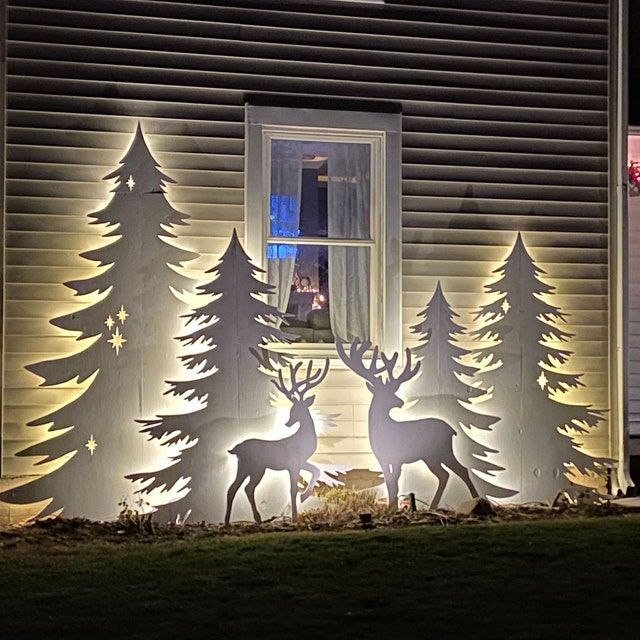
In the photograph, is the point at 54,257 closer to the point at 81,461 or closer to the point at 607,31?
the point at 81,461

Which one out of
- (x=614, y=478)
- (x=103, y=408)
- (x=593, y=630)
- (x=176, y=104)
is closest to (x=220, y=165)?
(x=176, y=104)

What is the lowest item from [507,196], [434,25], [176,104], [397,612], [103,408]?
[397,612]

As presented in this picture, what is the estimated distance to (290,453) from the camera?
9164 mm

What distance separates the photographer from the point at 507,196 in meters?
10.5

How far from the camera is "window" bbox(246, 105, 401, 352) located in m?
10.1

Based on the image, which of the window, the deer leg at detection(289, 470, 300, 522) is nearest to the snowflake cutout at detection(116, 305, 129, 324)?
the window

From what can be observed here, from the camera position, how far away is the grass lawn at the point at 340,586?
18.7 feet

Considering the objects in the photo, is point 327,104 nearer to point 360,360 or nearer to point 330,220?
point 330,220

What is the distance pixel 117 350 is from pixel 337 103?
9.79 feet

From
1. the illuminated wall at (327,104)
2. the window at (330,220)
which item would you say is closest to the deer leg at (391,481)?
the illuminated wall at (327,104)

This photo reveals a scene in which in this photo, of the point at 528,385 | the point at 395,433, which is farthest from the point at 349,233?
the point at 528,385

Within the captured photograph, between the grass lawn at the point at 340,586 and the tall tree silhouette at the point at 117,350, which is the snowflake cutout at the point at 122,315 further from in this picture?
the grass lawn at the point at 340,586

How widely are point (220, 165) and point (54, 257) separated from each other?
5.41 feet

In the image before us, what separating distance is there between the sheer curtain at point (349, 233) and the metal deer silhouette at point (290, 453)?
1022 mm
